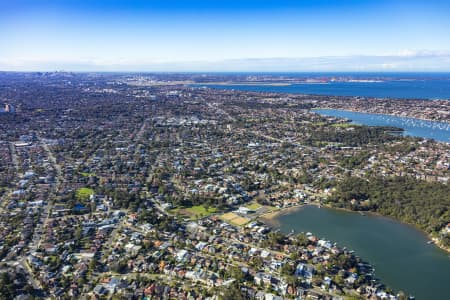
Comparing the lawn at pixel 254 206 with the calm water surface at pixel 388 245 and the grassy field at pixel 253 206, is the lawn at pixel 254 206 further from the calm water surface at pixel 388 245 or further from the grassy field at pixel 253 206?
the calm water surface at pixel 388 245

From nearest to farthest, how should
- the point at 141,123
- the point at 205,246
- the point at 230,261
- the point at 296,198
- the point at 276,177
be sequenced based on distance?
the point at 230,261 → the point at 205,246 → the point at 296,198 → the point at 276,177 → the point at 141,123

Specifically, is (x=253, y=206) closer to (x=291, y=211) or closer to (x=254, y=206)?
(x=254, y=206)

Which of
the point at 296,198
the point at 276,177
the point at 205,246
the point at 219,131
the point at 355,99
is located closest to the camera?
the point at 205,246

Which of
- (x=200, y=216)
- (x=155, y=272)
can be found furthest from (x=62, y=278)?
(x=200, y=216)

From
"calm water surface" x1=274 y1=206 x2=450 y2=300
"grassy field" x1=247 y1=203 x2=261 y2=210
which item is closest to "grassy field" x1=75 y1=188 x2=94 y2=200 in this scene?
"grassy field" x1=247 y1=203 x2=261 y2=210

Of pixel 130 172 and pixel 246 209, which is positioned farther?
pixel 130 172

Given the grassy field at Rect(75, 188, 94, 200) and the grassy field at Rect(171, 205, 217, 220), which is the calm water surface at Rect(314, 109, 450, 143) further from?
the grassy field at Rect(75, 188, 94, 200)

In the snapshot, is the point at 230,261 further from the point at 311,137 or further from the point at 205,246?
the point at 311,137
